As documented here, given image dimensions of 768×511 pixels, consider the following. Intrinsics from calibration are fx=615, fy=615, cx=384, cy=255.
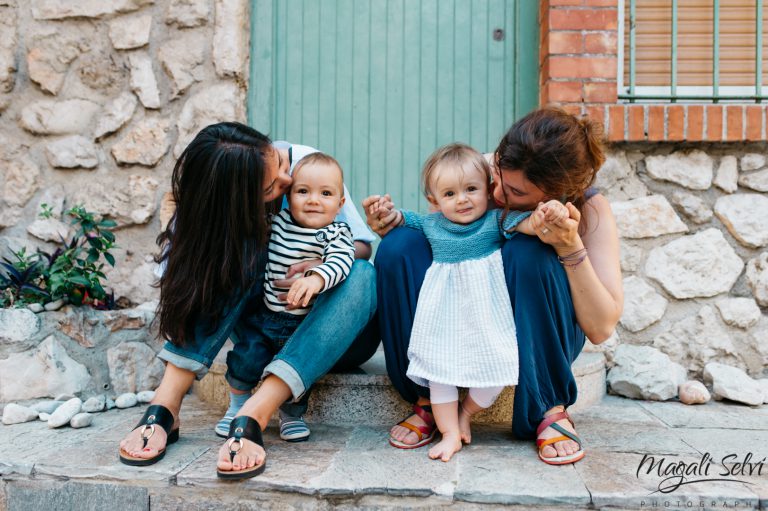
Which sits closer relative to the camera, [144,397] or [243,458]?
[243,458]

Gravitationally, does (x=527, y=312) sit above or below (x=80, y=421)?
above

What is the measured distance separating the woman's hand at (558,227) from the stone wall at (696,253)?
1195 millimetres

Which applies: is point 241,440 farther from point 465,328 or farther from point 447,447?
point 465,328

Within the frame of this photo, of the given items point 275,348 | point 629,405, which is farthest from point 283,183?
point 629,405

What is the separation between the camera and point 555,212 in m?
1.53

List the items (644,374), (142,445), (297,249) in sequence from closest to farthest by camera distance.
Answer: (142,445)
(297,249)
(644,374)

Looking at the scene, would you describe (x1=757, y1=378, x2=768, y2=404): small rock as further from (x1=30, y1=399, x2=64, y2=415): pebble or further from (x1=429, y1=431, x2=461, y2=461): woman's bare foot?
(x1=30, y1=399, x2=64, y2=415): pebble

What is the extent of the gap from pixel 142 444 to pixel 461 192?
3.65ft

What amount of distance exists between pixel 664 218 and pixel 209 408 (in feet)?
6.68

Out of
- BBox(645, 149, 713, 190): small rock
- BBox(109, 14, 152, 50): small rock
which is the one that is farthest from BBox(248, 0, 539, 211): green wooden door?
BBox(645, 149, 713, 190): small rock

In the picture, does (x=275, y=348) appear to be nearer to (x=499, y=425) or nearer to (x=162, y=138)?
(x=499, y=425)

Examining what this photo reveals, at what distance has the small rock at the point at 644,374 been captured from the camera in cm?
242

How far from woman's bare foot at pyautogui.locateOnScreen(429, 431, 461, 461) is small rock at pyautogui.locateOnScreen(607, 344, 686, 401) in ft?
3.51

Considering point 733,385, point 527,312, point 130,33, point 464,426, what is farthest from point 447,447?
point 130,33
